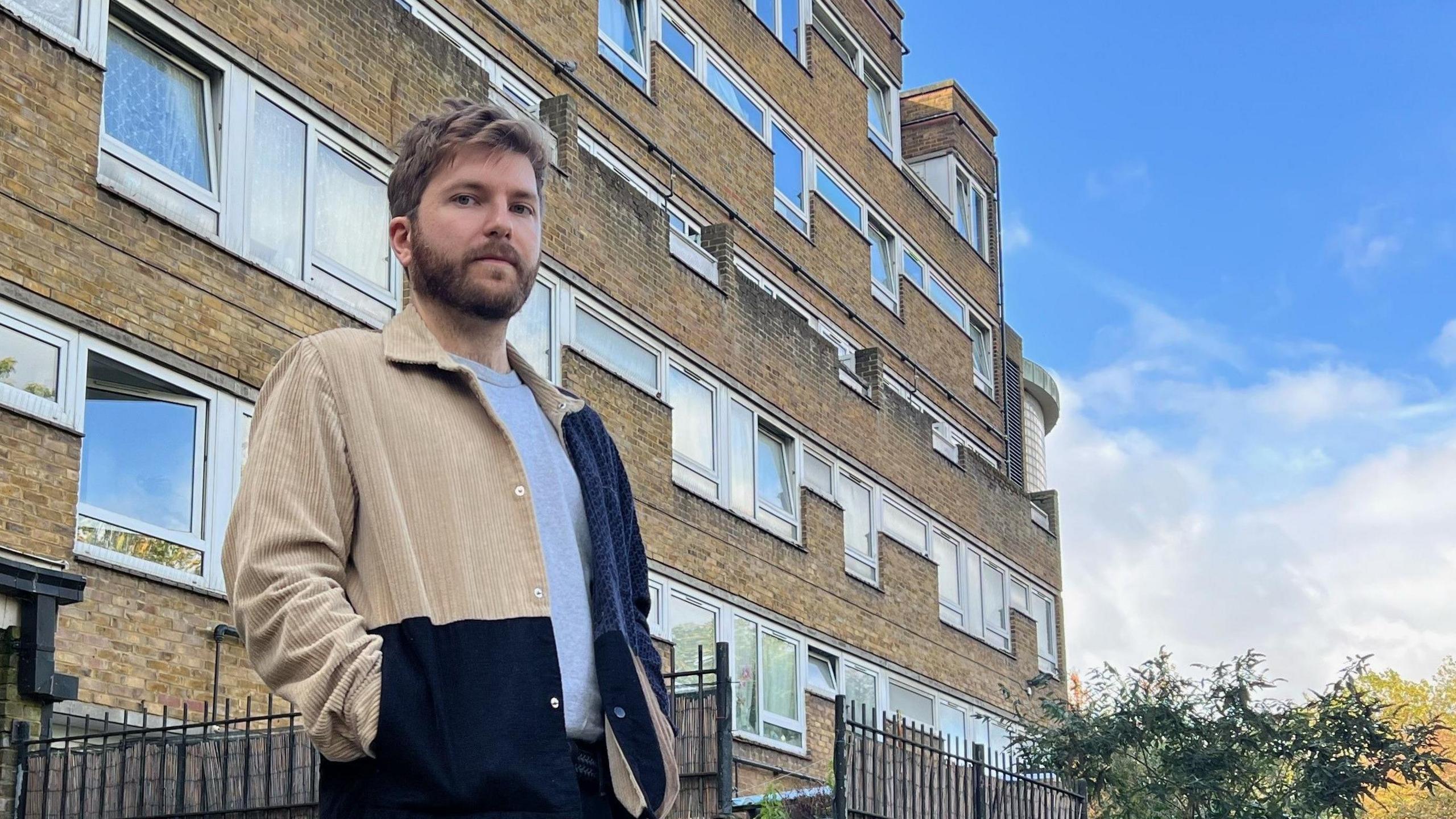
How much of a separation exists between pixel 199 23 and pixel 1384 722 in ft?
41.9

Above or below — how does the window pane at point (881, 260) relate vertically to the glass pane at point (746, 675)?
above

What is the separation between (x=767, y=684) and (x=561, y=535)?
18382 millimetres

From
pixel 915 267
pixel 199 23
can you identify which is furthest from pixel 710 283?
pixel 915 267

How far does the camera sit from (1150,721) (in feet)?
61.1

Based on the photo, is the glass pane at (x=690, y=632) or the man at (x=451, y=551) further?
the glass pane at (x=690, y=632)

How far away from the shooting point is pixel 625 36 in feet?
72.6

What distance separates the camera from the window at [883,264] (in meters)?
29.1

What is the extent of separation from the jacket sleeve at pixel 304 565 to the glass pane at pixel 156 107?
1088 centimetres

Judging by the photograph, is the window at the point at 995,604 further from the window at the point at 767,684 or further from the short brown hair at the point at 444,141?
the short brown hair at the point at 444,141

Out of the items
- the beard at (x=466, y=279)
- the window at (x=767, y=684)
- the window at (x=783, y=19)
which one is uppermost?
the window at (x=783, y=19)

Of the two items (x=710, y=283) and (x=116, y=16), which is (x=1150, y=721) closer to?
(x=710, y=283)

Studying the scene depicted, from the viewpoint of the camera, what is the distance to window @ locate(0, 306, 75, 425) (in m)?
12.2

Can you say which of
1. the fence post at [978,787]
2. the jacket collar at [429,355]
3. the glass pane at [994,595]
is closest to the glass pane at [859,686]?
the glass pane at [994,595]

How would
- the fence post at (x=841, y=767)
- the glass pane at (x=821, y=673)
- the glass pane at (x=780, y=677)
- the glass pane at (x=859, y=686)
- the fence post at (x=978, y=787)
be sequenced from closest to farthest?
the fence post at (x=841, y=767), the fence post at (x=978, y=787), the glass pane at (x=780, y=677), the glass pane at (x=821, y=673), the glass pane at (x=859, y=686)
